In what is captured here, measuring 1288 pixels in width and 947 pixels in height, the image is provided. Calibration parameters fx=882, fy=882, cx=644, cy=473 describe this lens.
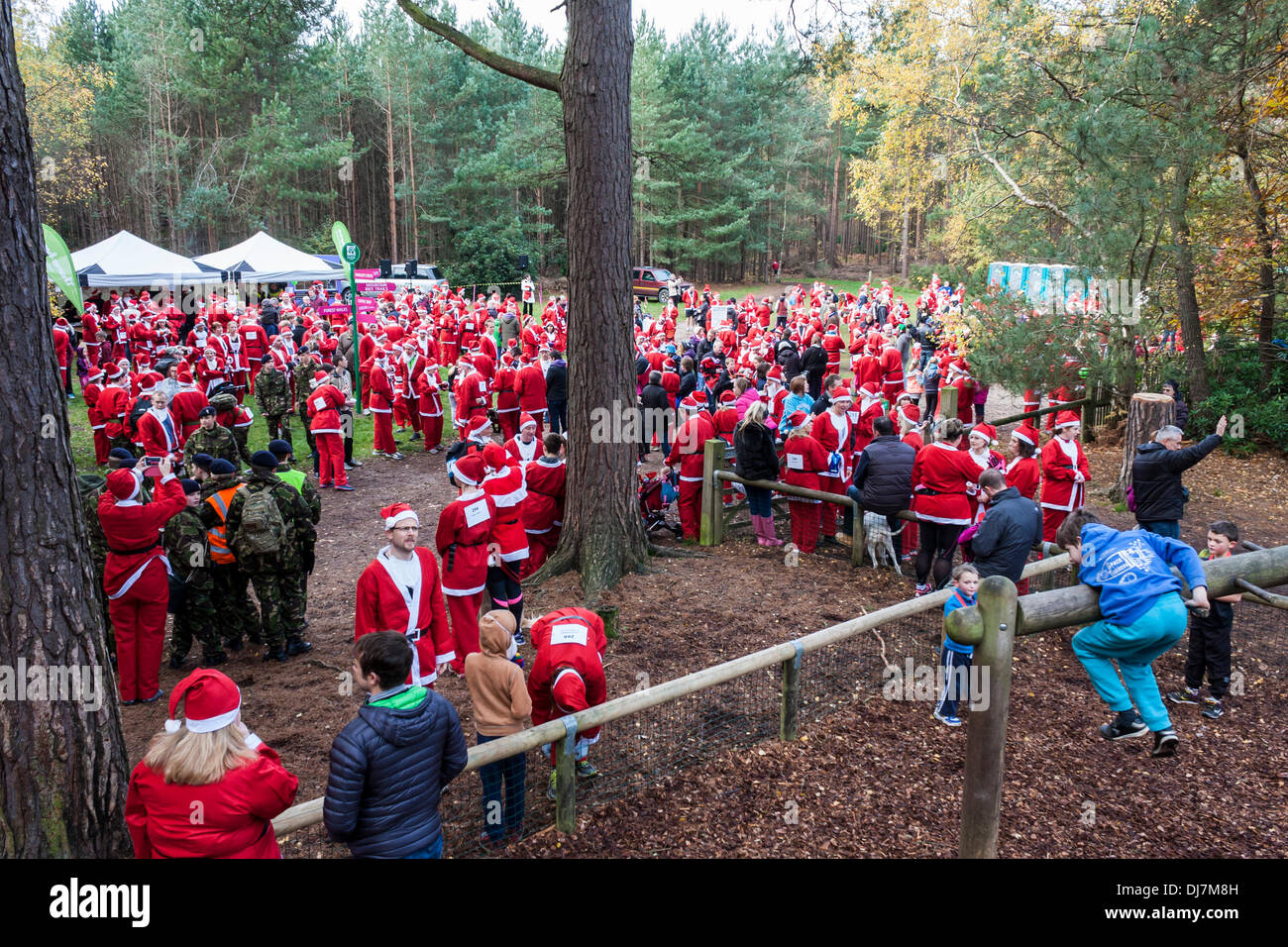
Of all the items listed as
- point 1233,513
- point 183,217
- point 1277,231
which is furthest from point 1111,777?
point 183,217

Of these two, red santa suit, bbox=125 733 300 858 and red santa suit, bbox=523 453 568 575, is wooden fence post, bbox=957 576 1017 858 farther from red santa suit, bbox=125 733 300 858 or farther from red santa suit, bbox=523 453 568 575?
red santa suit, bbox=523 453 568 575

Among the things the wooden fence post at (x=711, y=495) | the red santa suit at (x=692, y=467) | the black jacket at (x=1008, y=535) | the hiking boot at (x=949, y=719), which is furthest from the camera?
the red santa suit at (x=692, y=467)

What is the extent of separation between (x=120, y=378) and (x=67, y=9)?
5271cm

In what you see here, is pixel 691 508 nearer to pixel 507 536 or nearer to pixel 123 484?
pixel 507 536

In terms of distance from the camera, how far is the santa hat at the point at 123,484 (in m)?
6.36

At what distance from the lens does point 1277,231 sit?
13.4 meters

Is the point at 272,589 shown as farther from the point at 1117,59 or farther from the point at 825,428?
the point at 1117,59

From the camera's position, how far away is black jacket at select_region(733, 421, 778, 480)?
9.62m

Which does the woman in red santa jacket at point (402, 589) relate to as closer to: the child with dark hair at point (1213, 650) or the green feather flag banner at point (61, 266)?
the child with dark hair at point (1213, 650)

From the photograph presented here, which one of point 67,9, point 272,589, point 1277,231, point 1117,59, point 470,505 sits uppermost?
point 67,9

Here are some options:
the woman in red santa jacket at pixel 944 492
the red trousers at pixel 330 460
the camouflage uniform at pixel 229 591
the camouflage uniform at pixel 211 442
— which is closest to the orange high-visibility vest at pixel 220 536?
the camouflage uniform at pixel 229 591

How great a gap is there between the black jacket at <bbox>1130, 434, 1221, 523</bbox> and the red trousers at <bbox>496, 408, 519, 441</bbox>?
9.87m

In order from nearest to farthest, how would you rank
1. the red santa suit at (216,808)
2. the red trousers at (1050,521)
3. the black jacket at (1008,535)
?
the red santa suit at (216,808) < the black jacket at (1008,535) < the red trousers at (1050,521)

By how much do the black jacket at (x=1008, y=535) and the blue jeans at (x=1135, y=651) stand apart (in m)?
1.99
